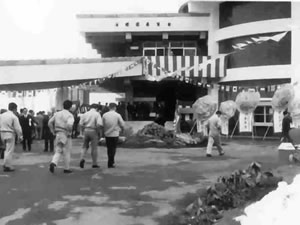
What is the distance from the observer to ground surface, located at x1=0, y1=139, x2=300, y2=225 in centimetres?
704

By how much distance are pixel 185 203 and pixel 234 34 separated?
58.4 ft

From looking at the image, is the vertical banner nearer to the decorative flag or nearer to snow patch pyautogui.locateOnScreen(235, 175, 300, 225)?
the decorative flag

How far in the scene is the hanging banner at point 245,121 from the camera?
22219 millimetres

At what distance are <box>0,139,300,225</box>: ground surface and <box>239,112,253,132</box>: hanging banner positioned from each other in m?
8.65

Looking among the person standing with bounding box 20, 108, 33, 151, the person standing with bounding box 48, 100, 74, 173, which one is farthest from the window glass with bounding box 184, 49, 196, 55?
the person standing with bounding box 48, 100, 74, 173

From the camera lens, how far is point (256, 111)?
24.1 m

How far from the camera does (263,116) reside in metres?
24.0

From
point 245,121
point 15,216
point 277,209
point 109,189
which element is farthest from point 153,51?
point 277,209

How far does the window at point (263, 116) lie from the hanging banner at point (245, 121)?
1.82 m

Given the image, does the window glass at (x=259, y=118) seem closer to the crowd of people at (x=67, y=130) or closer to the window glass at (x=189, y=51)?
the window glass at (x=189, y=51)

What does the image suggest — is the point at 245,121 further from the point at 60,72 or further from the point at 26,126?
the point at 26,126

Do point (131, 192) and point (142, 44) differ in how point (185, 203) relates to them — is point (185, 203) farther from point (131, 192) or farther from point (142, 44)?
point (142, 44)

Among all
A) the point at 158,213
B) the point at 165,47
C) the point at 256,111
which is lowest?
the point at 158,213

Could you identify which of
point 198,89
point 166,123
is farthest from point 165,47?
point 166,123
